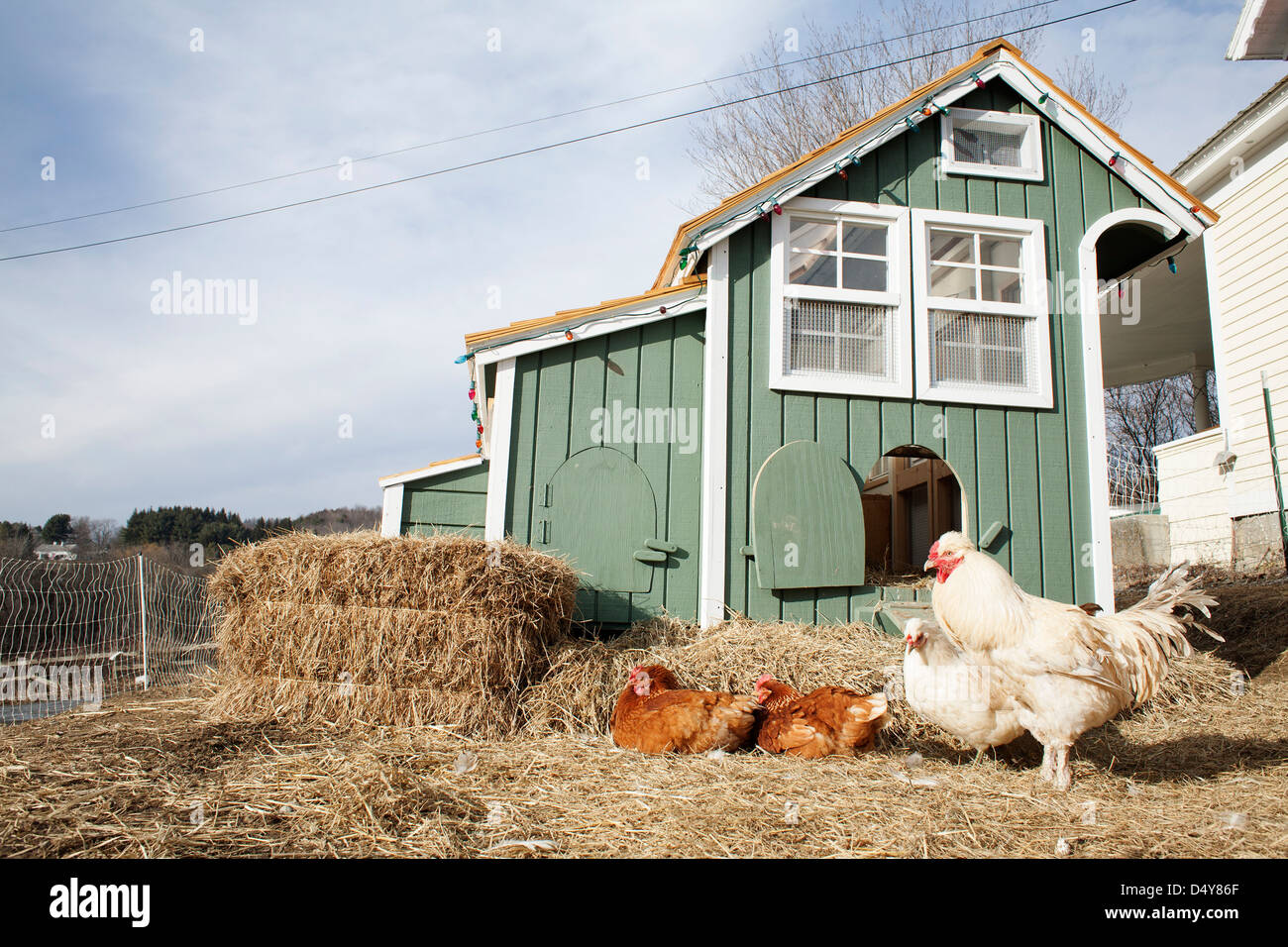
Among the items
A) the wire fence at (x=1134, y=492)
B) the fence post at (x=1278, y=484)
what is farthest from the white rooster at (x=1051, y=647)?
the wire fence at (x=1134, y=492)

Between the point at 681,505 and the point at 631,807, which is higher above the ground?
the point at 681,505

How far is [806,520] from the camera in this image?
636cm

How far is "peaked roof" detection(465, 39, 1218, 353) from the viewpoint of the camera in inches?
258

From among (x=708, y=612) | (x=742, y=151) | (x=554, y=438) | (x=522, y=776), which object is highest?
(x=742, y=151)

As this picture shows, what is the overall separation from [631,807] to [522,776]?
812 mm

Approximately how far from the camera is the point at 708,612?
6.21 m

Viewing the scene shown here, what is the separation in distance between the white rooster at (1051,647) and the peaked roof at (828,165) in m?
3.70

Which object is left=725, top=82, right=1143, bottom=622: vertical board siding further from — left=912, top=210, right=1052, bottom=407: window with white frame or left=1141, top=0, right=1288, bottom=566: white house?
left=1141, top=0, right=1288, bottom=566: white house

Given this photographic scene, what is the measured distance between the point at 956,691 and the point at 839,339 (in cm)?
370

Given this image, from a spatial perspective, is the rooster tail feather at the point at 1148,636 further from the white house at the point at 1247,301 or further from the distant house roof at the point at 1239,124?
the distant house roof at the point at 1239,124

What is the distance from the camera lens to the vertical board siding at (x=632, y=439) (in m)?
6.41

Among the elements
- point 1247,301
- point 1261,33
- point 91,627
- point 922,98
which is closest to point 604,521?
point 922,98
